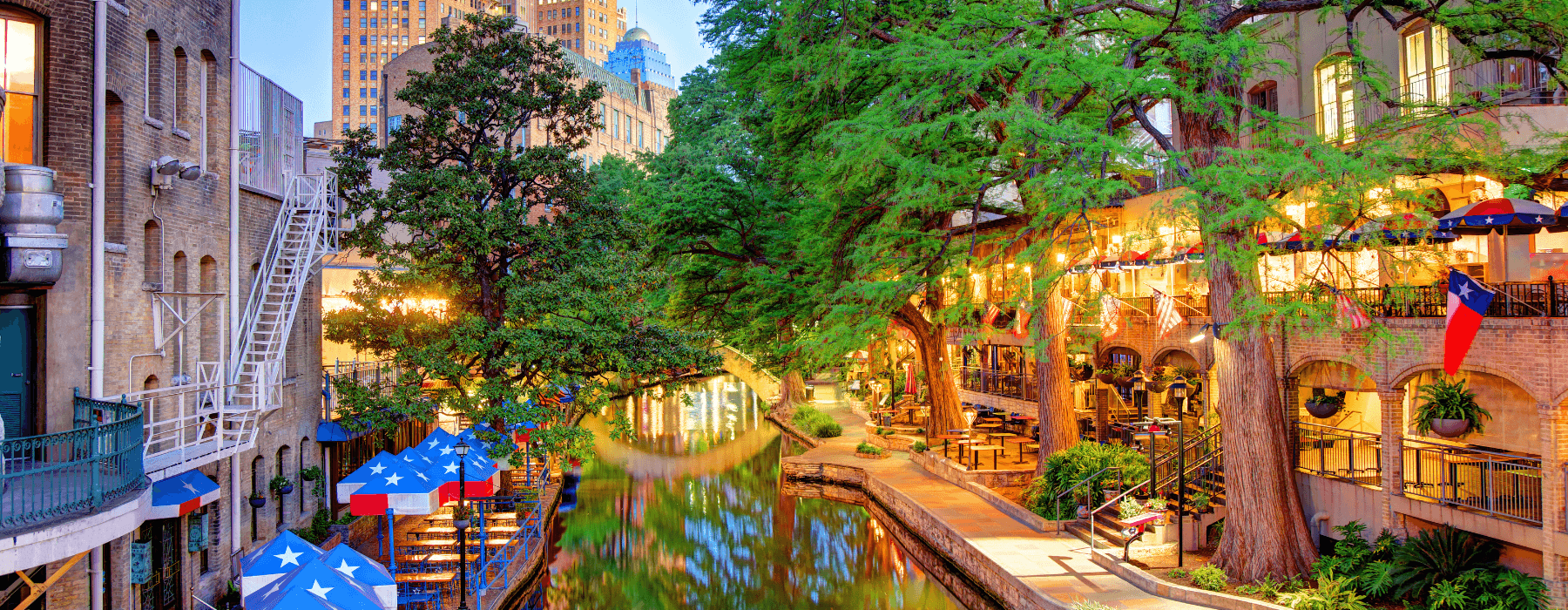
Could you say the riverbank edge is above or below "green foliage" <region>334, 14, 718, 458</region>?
below

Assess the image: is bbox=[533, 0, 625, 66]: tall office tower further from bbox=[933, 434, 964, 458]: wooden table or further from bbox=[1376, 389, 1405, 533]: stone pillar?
bbox=[1376, 389, 1405, 533]: stone pillar

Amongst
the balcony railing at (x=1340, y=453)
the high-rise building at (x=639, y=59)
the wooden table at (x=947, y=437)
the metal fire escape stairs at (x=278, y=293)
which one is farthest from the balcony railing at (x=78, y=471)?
the high-rise building at (x=639, y=59)

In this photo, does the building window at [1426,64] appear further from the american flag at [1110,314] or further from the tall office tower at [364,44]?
the tall office tower at [364,44]

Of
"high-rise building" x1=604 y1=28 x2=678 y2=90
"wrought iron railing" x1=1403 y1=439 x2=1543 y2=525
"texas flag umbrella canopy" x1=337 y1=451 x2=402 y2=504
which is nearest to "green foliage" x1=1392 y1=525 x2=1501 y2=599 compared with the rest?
"wrought iron railing" x1=1403 y1=439 x2=1543 y2=525

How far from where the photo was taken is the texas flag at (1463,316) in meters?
13.8

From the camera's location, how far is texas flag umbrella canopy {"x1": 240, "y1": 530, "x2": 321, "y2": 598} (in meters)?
12.9

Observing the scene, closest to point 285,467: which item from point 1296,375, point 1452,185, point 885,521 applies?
point 885,521

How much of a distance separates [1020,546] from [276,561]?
13.5 metres

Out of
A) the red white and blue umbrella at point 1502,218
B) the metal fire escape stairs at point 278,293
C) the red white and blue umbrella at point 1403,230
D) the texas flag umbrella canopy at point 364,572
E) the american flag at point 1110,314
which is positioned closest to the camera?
the texas flag umbrella canopy at point 364,572

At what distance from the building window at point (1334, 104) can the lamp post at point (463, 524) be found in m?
18.2

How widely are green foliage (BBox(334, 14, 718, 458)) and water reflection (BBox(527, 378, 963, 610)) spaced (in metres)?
3.90

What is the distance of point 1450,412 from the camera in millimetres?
15594

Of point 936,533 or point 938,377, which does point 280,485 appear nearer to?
point 936,533

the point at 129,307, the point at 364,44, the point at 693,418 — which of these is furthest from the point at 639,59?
the point at 129,307
